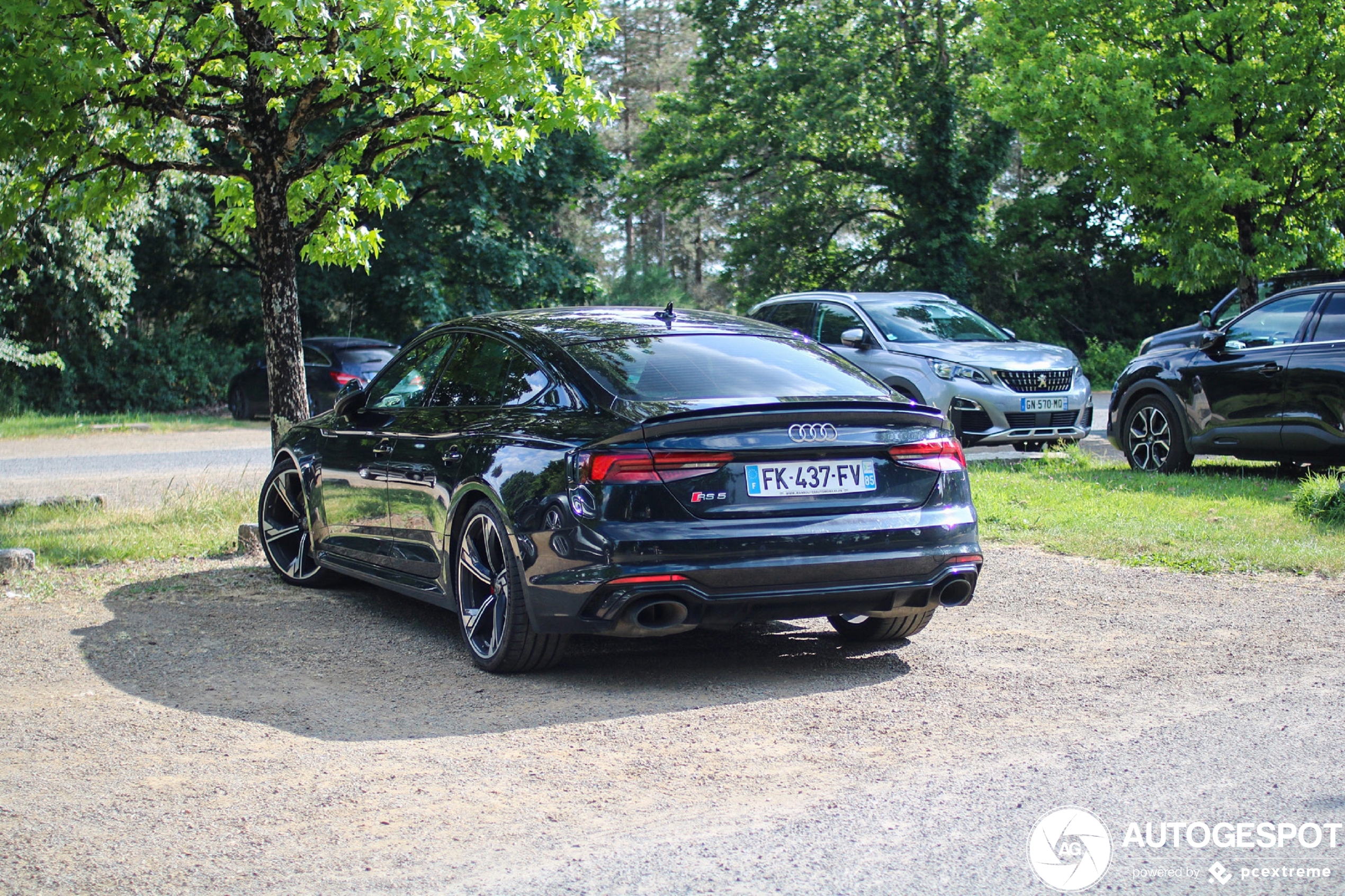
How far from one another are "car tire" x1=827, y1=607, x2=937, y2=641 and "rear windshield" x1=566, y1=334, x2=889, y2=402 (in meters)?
1.06

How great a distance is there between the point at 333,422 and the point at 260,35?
141 inches

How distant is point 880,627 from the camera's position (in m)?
6.14

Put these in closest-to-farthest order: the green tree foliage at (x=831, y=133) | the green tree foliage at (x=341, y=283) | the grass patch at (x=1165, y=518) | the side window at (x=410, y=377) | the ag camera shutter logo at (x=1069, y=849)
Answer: the ag camera shutter logo at (x=1069, y=849)
the side window at (x=410, y=377)
the grass patch at (x=1165, y=518)
the green tree foliage at (x=341, y=283)
the green tree foliage at (x=831, y=133)

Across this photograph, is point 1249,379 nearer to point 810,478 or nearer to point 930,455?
point 930,455

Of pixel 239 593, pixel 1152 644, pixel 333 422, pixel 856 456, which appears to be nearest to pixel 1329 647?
pixel 1152 644

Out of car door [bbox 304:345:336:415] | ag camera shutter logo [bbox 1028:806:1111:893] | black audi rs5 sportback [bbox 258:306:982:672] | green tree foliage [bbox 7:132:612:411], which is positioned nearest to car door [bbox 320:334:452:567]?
black audi rs5 sportback [bbox 258:306:982:672]

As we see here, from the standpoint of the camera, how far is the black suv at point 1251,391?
10562 millimetres

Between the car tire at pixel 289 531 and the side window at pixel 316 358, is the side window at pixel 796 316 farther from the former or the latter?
the side window at pixel 316 358

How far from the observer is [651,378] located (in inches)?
220

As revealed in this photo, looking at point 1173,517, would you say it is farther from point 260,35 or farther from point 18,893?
point 18,893

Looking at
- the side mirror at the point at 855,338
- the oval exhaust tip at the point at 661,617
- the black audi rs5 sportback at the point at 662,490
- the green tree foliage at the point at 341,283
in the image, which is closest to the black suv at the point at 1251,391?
the side mirror at the point at 855,338

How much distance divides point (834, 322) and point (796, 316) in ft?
2.38

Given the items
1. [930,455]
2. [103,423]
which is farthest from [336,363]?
[930,455]

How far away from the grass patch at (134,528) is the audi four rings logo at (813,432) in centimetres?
522
